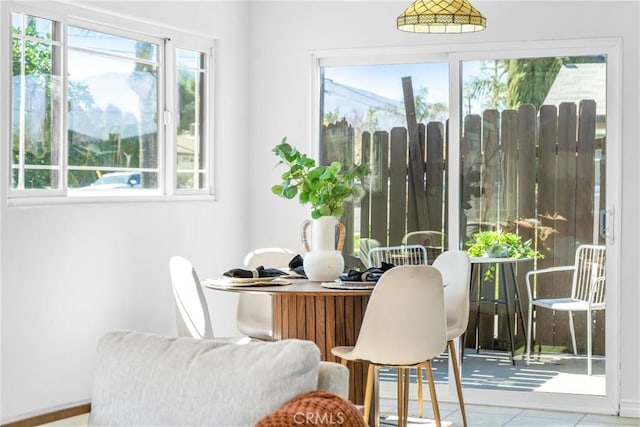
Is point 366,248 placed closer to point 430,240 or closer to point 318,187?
point 430,240

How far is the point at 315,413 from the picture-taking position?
7.50 feet

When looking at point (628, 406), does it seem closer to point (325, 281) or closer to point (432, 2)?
point (325, 281)

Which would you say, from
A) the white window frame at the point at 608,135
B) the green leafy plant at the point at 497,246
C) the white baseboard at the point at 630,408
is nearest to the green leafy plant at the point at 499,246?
the green leafy plant at the point at 497,246

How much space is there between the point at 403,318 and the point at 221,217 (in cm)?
205

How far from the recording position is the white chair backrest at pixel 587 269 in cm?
558

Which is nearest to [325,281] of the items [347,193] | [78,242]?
[347,193]

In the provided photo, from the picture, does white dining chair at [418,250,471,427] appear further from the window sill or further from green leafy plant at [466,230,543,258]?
the window sill

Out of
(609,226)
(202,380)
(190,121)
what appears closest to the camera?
(202,380)

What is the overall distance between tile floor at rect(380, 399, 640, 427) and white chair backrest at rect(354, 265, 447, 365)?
980 mm

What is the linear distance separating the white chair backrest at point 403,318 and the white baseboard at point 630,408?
1657 mm

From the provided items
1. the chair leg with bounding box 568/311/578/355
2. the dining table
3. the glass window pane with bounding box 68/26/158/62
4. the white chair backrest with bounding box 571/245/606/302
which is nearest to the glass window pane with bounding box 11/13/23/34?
the glass window pane with bounding box 68/26/158/62

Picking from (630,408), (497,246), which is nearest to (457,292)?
(497,246)

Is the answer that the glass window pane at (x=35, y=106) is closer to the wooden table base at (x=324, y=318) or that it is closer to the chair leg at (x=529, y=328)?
the wooden table base at (x=324, y=318)

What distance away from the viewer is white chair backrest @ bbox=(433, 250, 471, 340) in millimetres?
5133
